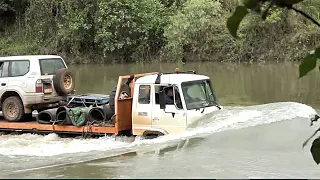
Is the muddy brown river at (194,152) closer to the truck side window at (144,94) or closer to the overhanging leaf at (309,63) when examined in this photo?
the truck side window at (144,94)

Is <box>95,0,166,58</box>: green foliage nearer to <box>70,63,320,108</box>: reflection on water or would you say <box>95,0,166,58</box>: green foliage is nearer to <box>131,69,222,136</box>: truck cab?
<box>70,63,320,108</box>: reflection on water

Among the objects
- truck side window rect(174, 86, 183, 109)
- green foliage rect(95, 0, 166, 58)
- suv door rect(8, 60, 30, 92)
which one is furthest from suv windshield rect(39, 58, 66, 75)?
green foliage rect(95, 0, 166, 58)

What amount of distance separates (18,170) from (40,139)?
286 cm

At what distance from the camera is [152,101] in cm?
1166

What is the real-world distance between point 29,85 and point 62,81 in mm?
796

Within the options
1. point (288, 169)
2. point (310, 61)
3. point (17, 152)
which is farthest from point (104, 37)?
point (310, 61)

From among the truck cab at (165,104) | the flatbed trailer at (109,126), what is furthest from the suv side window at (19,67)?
the truck cab at (165,104)

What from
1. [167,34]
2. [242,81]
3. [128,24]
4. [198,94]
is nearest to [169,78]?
[198,94]

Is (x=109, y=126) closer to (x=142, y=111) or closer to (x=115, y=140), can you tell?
(x=115, y=140)

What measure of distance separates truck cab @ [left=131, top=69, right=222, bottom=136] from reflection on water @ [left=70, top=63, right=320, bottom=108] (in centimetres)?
687

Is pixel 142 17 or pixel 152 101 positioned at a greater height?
pixel 142 17

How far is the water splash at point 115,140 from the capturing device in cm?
1163

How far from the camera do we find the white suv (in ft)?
44.7

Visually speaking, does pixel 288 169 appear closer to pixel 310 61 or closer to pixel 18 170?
pixel 18 170
